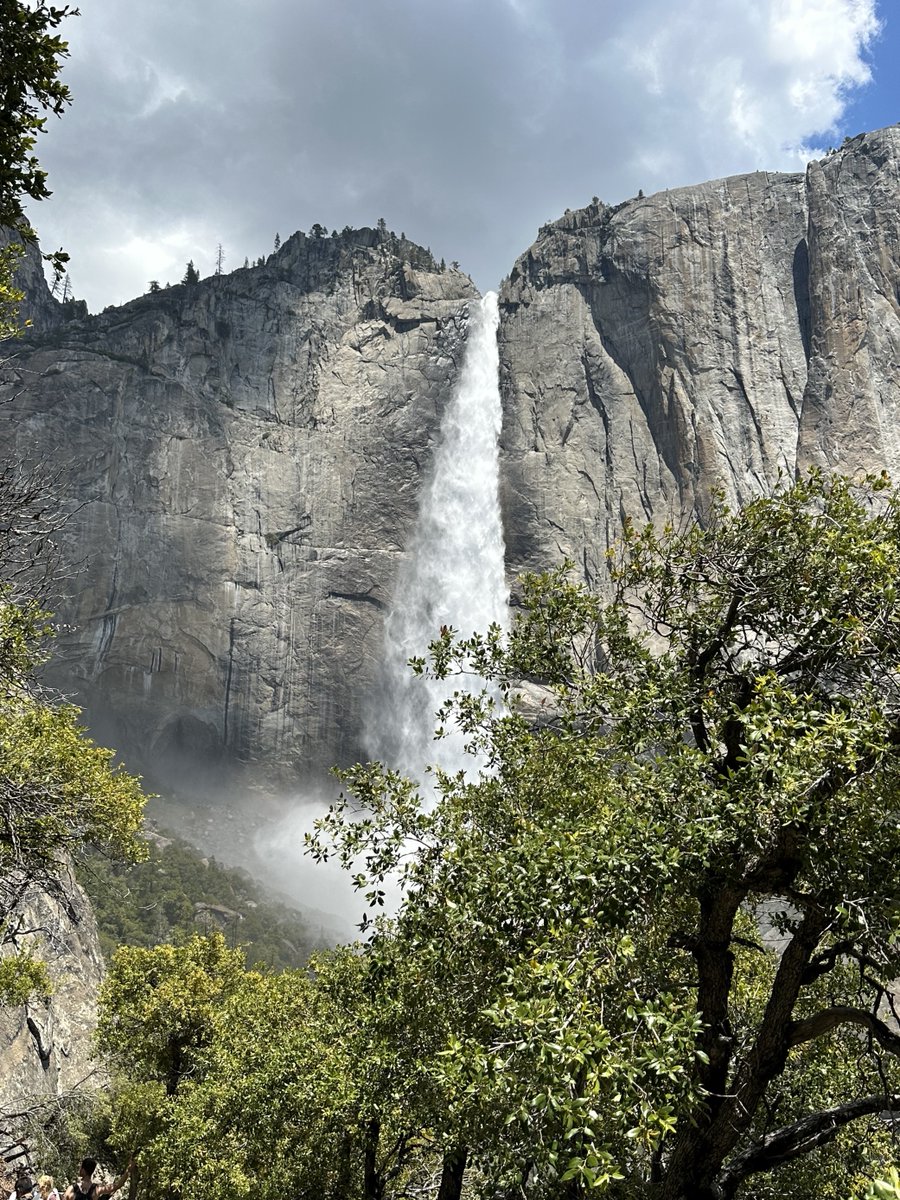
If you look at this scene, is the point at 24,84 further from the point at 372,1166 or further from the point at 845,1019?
Result: the point at 372,1166

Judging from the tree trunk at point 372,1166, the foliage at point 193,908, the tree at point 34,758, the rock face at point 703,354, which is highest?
the rock face at point 703,354

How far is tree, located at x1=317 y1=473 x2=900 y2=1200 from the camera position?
5.82m

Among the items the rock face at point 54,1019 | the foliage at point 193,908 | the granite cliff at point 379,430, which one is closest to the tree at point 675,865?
the rock face at point 54,1019

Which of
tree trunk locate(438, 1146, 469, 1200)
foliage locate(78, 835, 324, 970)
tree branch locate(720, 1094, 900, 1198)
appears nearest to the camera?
tree branch locate(720, 1094, 900, 1198)

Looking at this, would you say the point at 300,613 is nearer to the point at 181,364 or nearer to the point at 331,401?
the point at 331,401

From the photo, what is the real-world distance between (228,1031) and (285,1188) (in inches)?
376

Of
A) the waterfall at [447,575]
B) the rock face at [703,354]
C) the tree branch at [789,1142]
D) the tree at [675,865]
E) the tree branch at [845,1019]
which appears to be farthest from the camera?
the waterfall at [447,575]

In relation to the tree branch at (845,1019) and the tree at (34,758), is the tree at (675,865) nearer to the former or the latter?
the tree branch at (845,1019)

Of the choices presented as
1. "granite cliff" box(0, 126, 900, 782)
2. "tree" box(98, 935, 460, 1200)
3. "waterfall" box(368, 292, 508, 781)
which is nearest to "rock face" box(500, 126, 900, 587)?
"granite cliff" box(0, 126, 900, 782)

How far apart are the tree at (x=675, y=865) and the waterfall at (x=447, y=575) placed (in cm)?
6624

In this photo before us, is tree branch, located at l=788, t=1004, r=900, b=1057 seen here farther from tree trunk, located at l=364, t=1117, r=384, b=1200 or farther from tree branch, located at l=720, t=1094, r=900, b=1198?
tree trunk, located at l=364, t=1117, r=384, b=1200

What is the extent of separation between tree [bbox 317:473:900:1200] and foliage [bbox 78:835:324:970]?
61.0 m

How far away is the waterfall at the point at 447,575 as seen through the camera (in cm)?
8106

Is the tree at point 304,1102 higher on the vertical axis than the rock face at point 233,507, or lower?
lower
